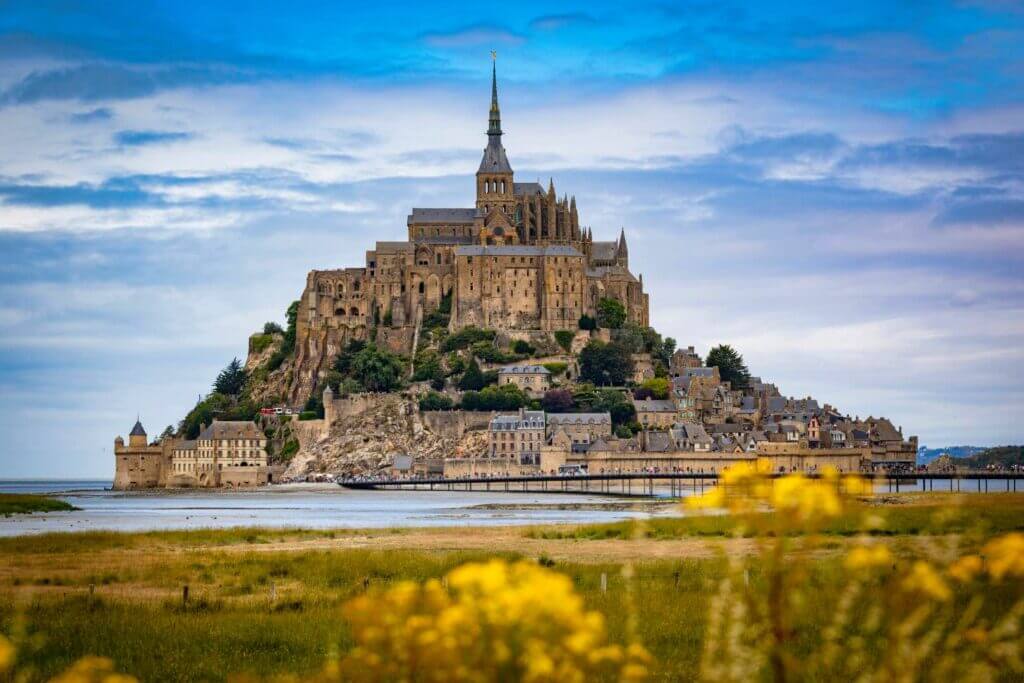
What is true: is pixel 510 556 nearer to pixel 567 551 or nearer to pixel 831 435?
pixel 567 551

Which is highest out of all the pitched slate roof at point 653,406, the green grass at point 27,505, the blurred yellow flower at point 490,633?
the pitched slate roof at point 653,406

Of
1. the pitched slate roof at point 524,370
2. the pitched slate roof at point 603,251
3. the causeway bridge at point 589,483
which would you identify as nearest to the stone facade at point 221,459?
the causeway bridge at point 589,483

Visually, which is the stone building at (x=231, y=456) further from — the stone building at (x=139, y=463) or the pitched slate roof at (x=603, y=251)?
the pitched slate roof at (x=603, y=251)

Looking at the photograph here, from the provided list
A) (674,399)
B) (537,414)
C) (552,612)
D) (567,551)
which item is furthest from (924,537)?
(674,399)

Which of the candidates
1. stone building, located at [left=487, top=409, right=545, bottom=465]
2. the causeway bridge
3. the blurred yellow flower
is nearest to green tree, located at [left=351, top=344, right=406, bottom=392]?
the causeway bridge

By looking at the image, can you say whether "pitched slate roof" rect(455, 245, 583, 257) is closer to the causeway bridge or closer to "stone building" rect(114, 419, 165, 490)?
the causeway bridge

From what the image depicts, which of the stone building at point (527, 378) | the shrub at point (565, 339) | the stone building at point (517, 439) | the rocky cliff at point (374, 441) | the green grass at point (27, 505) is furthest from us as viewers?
the shrub at point (565, 339)
